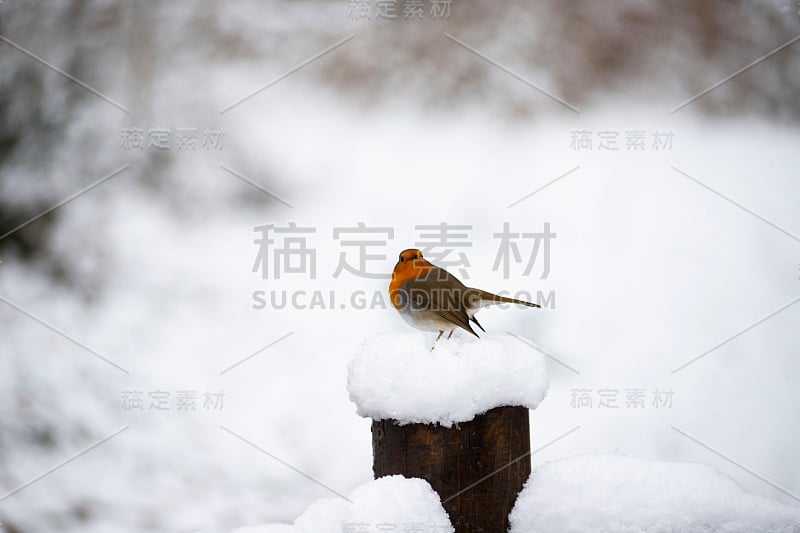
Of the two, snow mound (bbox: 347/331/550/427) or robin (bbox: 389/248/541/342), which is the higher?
robin (bbox: 389/248/541/342)

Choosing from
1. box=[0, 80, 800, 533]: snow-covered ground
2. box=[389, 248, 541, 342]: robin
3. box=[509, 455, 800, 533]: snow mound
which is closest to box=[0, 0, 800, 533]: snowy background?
box=[0, 80, 800, 533]: snow-covered ground

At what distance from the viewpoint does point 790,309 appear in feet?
12.0

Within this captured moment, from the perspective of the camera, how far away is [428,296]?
203 cm

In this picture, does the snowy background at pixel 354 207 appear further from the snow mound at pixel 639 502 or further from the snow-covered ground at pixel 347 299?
the snow mound at pixel 639 502

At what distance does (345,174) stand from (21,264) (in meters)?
1.75

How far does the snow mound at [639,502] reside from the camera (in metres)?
1.25

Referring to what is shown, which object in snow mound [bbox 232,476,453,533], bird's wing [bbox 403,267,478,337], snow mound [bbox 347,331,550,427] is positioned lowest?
snow mound [bbox 232,476,453,533]

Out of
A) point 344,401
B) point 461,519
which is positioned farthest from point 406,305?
point 344,401

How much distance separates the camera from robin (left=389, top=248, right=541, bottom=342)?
2.03m

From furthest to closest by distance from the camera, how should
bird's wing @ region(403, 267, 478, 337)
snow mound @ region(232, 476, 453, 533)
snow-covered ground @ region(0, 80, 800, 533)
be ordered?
snow-covered ground @ region(0, 80, 800, 533), bird's wing @ region(403, 267, 478, 337), snow mound @ region(232, 476, 453, 533)

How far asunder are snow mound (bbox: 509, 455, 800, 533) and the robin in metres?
0.65

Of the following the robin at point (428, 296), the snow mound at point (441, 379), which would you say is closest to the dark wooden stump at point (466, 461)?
the snow mound at point (441, 379)

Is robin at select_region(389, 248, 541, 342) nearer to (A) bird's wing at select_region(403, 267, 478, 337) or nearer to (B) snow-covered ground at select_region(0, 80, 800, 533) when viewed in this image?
(A) bird's wing at select_region(403, 267, 478, 337)

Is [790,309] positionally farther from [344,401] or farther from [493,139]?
[344,401]
